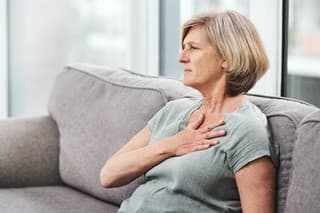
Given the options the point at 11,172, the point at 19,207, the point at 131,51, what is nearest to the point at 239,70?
the point at 19,207

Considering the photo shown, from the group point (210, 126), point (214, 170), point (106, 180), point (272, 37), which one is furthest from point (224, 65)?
point (272, 37)

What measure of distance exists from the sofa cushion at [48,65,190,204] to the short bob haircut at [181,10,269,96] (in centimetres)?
45

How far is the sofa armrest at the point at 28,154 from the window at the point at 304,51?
0.98 metres

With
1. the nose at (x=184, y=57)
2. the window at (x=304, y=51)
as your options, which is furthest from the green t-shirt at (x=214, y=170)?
the window at (x=304, y=51)

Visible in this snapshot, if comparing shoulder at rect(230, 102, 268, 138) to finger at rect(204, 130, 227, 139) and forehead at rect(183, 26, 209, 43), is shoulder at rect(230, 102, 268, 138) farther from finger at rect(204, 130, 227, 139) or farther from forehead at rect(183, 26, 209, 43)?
forehead at rect(183, 26, 209, 43)

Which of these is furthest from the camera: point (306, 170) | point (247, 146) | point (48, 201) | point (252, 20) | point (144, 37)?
point (144, 37)

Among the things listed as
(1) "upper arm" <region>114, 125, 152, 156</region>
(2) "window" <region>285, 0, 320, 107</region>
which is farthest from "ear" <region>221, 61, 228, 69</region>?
(2) "window" <region>285, 0, 320, 107</region>

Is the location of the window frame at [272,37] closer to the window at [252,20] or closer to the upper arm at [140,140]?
the window at [252,20]

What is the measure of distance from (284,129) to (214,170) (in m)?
0.22

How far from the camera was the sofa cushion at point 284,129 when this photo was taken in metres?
1.85

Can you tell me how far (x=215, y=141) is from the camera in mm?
1916

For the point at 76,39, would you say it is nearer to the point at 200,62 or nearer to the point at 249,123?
the point at 200,62

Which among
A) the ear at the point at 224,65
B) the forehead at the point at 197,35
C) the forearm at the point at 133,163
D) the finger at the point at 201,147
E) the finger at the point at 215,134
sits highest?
the forehead at the point at 197,35

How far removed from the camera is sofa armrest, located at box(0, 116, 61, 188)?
2.81 metres
